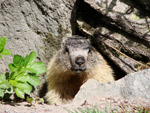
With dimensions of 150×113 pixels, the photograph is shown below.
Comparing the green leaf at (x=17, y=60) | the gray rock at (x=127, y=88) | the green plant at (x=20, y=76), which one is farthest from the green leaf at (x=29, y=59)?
the gray rock at (x=127, y=88)

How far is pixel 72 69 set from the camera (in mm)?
5363

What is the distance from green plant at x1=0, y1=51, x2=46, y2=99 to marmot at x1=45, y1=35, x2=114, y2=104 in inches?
34.9

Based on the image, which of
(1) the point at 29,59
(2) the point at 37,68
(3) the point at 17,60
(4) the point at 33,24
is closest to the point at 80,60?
(2) the point at 37,68

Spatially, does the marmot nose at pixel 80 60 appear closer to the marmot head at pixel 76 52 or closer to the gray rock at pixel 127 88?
the marmot head at pixel 76 52

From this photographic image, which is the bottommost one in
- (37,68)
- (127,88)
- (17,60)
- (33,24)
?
(127,88)

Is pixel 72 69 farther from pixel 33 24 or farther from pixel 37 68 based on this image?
pixel 33 24

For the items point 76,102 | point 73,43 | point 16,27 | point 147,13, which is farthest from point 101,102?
point 16,27

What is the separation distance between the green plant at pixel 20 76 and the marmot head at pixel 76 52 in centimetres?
80

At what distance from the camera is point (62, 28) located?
242 inches

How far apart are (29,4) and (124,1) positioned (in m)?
2.23

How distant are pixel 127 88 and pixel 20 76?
196 cm

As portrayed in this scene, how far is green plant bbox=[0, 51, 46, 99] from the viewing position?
4449mm

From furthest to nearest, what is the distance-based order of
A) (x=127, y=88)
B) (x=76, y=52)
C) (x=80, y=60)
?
(x=76, y=52)
(x=80, y=60)
(x=127, y=88)

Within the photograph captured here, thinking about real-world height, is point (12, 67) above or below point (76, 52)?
below
